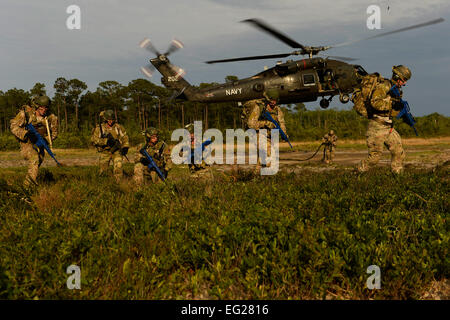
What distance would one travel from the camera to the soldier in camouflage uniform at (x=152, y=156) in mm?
8523

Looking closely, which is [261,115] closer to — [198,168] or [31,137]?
[198,168]

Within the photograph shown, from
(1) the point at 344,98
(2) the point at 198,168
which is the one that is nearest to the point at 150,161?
(2) the point at 198,168

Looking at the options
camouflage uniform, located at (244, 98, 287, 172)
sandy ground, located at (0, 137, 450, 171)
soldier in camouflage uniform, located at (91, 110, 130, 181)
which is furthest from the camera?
sandy ground, located at (0, 137, 450, 171)

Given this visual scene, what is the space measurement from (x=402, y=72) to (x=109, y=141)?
753 cm

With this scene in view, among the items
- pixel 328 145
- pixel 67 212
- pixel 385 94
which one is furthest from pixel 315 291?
pixel 328 145

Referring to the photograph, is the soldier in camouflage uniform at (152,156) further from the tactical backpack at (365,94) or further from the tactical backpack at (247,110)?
the tactical backpack at (365,94)

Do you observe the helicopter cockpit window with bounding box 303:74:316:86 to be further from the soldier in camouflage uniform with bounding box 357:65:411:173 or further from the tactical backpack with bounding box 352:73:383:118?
the soldier in camouflage uniform with bounding box 357:65:411:173

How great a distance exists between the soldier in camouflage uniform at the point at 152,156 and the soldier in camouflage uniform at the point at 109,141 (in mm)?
954

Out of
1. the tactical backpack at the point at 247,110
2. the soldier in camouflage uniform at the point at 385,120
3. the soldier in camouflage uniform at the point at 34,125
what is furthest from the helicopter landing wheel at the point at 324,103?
the soldier in camouflage uniform at the point at 34,125

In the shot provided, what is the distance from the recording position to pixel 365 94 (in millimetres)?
8125

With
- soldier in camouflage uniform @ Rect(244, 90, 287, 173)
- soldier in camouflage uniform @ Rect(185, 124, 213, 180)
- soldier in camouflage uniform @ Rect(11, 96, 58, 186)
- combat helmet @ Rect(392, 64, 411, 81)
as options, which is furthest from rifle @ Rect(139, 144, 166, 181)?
combat helmet @ Rect(392, 64, 411, 81)

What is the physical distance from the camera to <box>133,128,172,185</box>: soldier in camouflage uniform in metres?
8.52

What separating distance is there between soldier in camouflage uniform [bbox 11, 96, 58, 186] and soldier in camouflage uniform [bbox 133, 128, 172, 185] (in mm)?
2150
